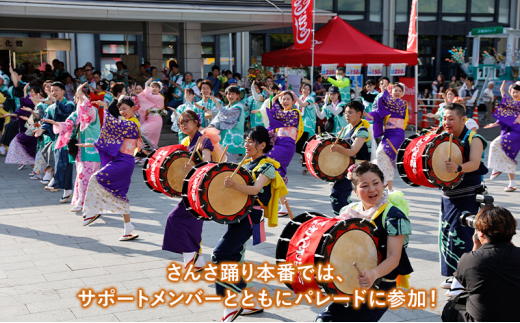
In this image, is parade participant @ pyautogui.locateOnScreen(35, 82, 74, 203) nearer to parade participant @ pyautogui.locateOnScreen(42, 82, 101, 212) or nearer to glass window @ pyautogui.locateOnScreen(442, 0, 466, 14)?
parade participant @ pyautogui.locateOnScreen(42, 82, 101, 212)

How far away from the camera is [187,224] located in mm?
4785

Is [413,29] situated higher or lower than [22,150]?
higher

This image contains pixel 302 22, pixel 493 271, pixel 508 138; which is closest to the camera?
pixel 493 271

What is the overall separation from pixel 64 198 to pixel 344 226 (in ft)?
19.7

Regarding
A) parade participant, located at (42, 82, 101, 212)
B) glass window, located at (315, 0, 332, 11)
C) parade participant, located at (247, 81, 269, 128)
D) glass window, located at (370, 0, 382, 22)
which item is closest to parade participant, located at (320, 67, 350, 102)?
parade participant, located at (247, 81, 269, 128)

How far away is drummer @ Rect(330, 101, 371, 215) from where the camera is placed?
5566 millimetres

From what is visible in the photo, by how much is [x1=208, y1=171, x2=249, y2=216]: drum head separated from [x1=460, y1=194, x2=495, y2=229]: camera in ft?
4.73

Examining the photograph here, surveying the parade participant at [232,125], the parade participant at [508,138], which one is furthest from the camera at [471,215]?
the parade participant at [232,125]

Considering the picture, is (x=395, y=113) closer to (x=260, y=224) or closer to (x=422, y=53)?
(x=260, y=224)

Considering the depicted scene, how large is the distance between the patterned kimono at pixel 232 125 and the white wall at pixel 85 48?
1625cm

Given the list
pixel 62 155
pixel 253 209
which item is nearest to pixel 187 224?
pixel 253 209

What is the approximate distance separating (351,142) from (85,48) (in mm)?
20461

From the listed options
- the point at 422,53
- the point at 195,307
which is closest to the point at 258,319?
the point at 195,307

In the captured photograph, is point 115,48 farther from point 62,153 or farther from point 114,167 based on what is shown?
point 114,167
